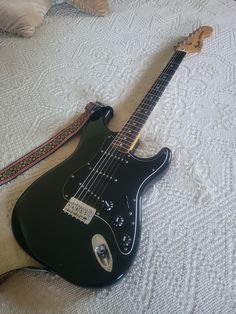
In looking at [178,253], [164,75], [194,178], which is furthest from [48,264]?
[164,75]

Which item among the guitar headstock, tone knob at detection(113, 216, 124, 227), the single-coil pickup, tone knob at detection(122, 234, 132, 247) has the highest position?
the guitar headstock

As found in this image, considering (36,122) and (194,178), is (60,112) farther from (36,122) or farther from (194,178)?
(194,178)

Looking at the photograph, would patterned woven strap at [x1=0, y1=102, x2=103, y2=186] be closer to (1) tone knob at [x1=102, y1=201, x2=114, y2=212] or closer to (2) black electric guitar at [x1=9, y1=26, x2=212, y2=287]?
(2) black electric guitar at [x1=9, y1=26, x2=212, y2=287]

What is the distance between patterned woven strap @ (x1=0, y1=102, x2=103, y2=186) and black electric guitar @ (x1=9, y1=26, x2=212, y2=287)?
1.5 inches

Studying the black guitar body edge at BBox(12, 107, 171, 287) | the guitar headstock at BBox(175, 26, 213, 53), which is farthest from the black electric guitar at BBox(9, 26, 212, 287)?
the guitar headstock at BBox(175, 26, 213, 53)

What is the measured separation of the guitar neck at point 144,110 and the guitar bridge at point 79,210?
147mm

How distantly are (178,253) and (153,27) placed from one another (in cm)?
73

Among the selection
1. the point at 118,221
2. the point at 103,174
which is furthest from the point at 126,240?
the point at 103,174

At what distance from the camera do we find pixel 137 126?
2.27ft

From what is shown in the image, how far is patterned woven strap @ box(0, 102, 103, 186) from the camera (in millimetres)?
640

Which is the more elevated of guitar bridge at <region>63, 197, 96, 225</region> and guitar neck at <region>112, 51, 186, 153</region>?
guitar neck at <region>112, 51, 186, 153</region>

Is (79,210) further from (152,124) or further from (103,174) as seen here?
(152,124)

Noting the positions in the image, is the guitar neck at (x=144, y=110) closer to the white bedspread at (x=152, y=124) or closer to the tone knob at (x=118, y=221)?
the white bedspread at (x=152, y=124)

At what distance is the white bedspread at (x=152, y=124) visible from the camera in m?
0.49
